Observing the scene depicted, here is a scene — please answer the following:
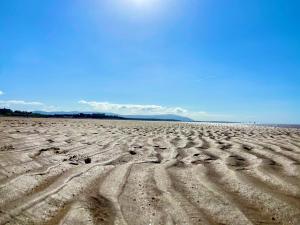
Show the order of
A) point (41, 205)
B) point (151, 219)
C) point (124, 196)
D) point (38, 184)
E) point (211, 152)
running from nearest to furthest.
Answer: point (151, 219)
point (41, 205)
point (124, 196)
point (38, 184)
point (211, 152)

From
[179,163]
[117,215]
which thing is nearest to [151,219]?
[117,215]

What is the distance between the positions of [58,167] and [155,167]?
4.02ft

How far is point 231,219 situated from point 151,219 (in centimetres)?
56

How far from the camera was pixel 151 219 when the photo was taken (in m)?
2.33

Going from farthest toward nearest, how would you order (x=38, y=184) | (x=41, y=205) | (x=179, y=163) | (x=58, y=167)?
1. (x=179, y=163)
2. (x=58, y=167)
3. (x=38, y=184)
4. (x=41, y=205)

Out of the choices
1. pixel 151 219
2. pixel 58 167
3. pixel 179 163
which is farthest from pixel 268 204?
pixel 58 167

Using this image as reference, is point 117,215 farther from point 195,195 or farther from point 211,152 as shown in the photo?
point 211,152

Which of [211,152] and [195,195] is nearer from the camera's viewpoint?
[195,195]

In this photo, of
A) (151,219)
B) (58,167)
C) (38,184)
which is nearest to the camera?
(151,219)

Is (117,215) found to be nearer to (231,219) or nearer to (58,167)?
(231,219)

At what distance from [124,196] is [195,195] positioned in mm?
620

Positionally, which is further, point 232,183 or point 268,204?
point 232,183

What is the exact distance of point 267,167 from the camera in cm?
427

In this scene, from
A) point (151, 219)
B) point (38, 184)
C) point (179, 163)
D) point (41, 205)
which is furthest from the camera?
point (179, 163)
